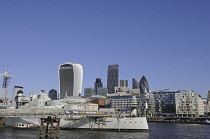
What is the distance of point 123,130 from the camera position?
76438mm

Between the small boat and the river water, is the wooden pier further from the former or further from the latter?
the small boat

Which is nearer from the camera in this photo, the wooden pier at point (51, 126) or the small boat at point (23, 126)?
the wooden pier at point (51, 126)

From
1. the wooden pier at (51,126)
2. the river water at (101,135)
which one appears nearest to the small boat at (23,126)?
the river water at (101,135)

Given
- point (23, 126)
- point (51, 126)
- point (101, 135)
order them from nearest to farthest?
point (51, 126), point (101, 135), point (23, 126)

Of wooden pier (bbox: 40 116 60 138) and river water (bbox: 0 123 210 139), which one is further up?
wooden pier (bbox: 40 116 60 138)

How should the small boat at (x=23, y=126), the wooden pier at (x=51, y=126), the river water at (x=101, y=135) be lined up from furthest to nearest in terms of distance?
the small boat at (x=23, y=126) < the river water at (x=101, y=135) < the wooden pier at (x=51, y=126)

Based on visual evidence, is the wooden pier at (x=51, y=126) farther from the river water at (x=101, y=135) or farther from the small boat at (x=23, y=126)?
the small boat at (x=23, y=126)

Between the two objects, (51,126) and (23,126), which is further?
(23,126)

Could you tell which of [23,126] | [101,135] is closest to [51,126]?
[101,135]

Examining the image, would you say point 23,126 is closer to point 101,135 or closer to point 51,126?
point 51,126

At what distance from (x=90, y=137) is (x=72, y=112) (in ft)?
74.8

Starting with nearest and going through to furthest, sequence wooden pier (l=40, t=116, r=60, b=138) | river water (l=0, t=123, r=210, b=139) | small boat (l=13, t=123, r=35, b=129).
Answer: wooden pier (l=40, t=116, r=60, b=138) < river water (l=0, t=123, r=210, b=139) < small boat (l=13, t=123, r=35, b=129)

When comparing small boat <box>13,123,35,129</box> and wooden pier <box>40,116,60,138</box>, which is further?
small boat <box>13,123,35,129</box>

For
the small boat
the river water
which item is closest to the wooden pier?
the river water
